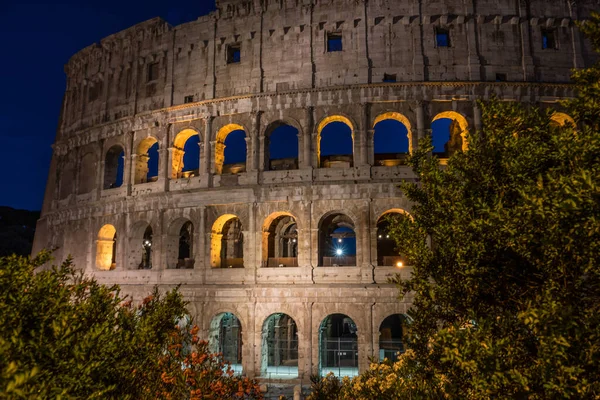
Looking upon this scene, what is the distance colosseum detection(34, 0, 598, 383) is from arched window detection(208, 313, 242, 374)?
0.26 feet

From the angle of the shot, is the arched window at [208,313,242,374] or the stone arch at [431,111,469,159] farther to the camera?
the arched window at [208,313,242,374]

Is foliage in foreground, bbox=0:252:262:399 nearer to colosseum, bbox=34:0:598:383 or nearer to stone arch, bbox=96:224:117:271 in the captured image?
colosseum, bbox=34:0:598:383

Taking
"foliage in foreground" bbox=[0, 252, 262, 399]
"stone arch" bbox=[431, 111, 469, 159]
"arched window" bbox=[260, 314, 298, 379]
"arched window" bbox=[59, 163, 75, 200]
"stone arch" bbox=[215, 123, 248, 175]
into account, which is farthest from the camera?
"arched window" bbox=[59, 163, 75, 200]

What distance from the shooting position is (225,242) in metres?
25.7

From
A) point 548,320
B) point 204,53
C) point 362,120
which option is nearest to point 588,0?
point 362,120

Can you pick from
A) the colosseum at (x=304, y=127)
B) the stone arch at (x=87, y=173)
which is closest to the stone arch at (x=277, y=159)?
the colosseum at (x=304, y=127)

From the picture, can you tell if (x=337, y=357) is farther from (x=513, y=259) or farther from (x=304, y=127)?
(x=513, y=259)

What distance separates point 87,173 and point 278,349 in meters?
14.2

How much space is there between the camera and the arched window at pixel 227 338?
64.6ft

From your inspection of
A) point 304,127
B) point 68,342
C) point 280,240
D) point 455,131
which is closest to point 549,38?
point 455,131

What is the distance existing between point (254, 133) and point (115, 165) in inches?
359

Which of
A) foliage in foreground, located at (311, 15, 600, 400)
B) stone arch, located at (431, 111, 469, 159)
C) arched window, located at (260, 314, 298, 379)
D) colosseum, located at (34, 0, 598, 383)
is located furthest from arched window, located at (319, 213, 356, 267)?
foliage in foreground, located at (311, 15, 600, 400)

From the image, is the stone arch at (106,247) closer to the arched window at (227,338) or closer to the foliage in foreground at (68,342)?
the arched window at (227,338)

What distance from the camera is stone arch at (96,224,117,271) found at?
23000mm
